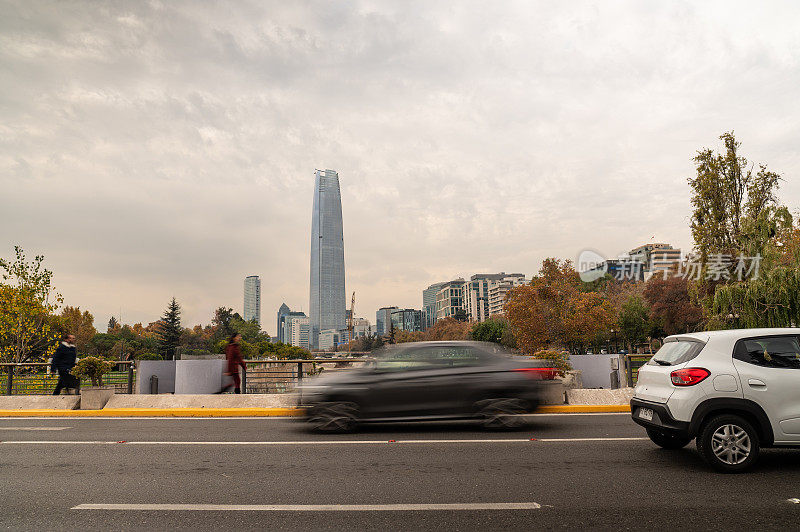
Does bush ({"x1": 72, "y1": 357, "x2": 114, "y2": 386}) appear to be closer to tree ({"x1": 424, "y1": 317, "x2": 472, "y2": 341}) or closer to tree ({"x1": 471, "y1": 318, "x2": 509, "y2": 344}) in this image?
tree ({"x1": 471, "y1": 318, "x2": 509, "y2": 344})

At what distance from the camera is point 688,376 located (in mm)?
6672

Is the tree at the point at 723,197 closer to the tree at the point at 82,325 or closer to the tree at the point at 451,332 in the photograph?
the tree at the point at 451,332

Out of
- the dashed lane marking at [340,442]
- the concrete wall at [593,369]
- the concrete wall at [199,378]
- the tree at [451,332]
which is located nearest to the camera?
the dashed lane marking at [340,442]

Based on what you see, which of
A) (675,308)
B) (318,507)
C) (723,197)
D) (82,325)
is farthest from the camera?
(82,325)

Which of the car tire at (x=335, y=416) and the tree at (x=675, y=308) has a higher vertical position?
the tree at (x=675, y=308)

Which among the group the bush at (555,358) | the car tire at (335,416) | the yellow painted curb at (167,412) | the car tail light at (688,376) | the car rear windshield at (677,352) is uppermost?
the car rear windshield at (677,352)

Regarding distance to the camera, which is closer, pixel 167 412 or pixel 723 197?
pixel 167 412

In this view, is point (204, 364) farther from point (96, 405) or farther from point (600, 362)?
point (600, 362)

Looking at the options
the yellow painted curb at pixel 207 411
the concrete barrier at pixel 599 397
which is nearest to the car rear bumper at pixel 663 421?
the yellow painted curb at pixel 207 411

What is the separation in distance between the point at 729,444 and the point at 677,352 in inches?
48.3

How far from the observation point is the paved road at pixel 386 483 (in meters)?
4.82

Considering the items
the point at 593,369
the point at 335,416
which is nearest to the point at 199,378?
the point at 335,416

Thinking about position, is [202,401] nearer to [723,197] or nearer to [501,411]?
[501,411]

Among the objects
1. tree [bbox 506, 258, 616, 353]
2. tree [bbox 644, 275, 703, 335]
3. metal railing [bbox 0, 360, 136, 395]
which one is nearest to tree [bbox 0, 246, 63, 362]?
metal railing [bbox 0, 360, 136, 395]
